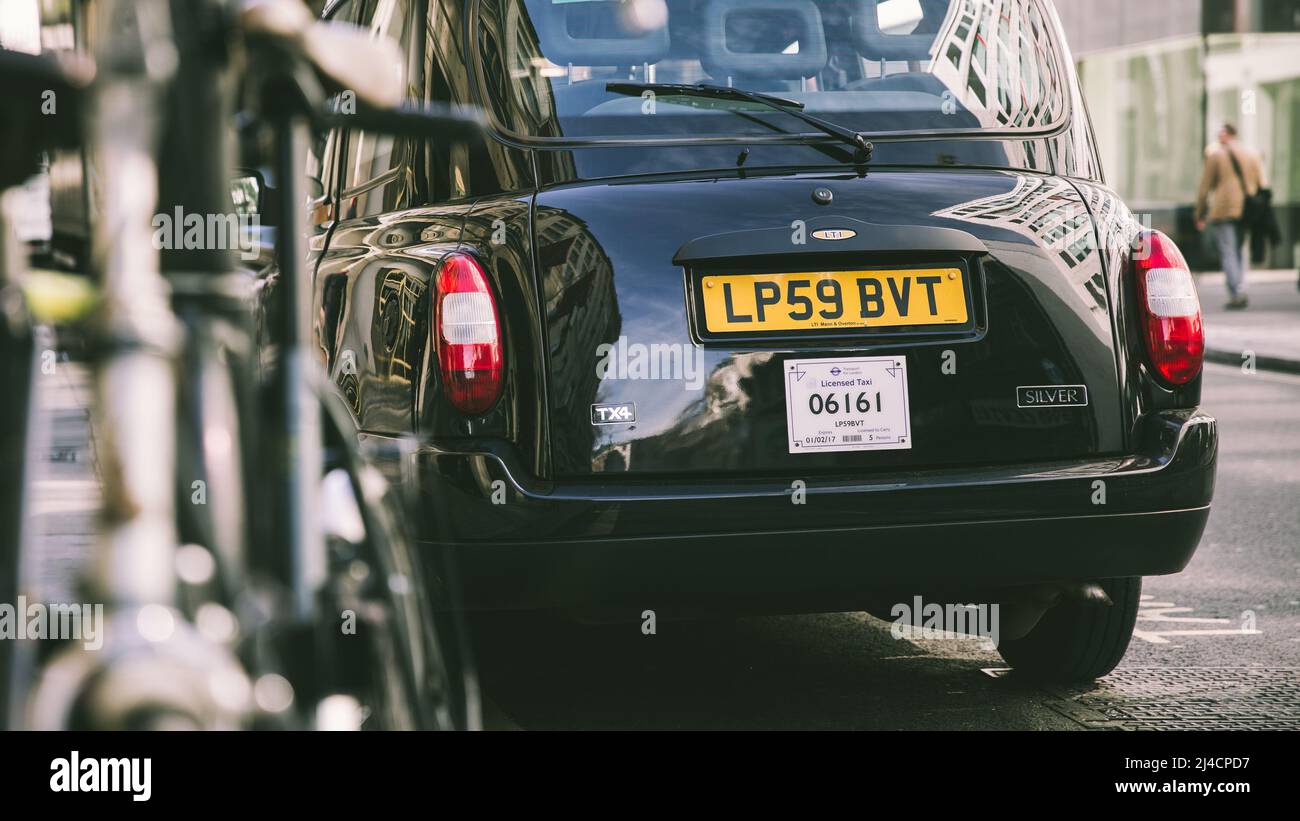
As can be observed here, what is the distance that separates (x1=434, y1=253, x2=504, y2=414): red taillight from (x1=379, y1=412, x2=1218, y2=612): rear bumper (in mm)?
119

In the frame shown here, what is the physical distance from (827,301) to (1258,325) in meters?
13.8

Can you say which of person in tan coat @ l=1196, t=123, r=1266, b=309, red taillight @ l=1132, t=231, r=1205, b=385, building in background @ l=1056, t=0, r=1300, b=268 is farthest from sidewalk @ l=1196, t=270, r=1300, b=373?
red taillight @ l=1132, t=231, r=1205, b=385

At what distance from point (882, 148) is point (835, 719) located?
4.39 ft

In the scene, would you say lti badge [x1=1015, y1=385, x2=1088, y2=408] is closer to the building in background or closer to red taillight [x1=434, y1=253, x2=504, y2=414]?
red taillight [x1=434, y1=253, x2=504, y2=414]

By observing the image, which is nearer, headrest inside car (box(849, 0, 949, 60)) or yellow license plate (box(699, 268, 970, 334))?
yellow license plate (box(699, 268, 970, 334))

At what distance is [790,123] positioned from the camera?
3.96 metres

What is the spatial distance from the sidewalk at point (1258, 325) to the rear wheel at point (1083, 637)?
9.12m

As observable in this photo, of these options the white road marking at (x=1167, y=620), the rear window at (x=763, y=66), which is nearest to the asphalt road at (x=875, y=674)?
the white road marking at (x=1167, y=620)

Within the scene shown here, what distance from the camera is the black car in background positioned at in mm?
3502

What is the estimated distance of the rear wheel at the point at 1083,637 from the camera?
169 inches

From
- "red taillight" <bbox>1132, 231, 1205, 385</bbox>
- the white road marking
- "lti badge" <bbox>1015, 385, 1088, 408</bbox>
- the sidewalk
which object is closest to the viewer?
"lti badge" <bbox>1015, 385, 1088, 408</bbox>

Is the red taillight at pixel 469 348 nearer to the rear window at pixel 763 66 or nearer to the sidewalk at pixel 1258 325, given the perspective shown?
the rear window at pixel 763 66
